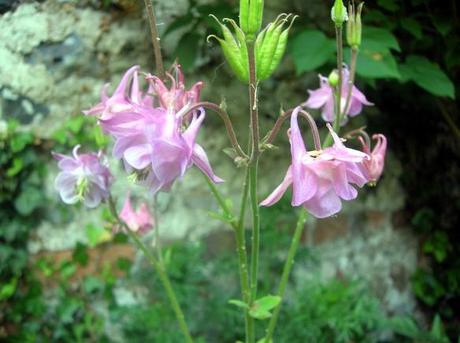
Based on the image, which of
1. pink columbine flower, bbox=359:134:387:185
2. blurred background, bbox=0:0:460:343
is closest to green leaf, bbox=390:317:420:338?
blurred background, bbox=0:0:460:343

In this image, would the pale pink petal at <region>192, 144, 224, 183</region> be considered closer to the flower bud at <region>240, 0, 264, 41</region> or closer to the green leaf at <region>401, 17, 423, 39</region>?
the flower bud at <region>240, 0, 264, 41</region>

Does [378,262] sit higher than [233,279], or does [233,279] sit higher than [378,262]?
[233,279]

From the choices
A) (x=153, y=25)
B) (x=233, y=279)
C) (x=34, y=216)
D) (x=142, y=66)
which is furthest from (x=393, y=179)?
(x=153, y=25)

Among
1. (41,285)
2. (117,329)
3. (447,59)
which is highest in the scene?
(447,59)

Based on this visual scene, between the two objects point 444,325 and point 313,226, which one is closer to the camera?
point 313,226

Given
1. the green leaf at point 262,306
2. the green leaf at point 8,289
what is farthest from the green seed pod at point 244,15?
the green leaf at point 8,289

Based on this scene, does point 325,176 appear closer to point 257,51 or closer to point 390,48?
point 257,51

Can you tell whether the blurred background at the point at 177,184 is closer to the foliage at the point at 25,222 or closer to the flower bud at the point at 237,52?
the foliage at the point at 25,222

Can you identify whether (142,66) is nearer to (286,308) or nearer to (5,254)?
(5,254)
